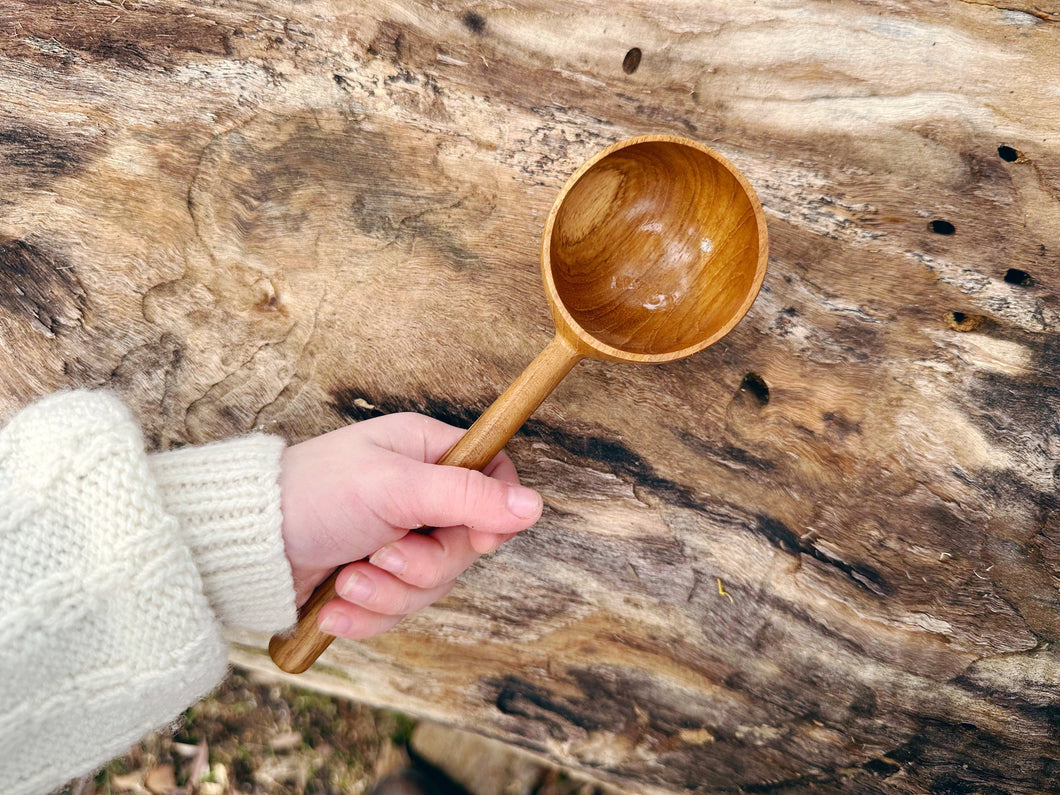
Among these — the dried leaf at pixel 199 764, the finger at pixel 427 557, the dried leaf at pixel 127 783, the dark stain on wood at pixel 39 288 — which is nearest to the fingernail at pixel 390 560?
the finger at pixel 427 557

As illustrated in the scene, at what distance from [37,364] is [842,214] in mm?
Answer: 1702

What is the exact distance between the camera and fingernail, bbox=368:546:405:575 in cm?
142

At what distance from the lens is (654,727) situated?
1792 millimetres

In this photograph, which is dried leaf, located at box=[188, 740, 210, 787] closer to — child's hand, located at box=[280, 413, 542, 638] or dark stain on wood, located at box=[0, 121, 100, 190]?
child's hand, located at box=[280, 413, 542, 638]

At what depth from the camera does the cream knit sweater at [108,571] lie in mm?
1232

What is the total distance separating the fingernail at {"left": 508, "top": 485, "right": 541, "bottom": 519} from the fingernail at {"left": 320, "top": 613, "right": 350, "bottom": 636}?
42 centimetres

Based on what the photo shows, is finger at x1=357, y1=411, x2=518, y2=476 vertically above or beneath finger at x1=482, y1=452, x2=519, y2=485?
above

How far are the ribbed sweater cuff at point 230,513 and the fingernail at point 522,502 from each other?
44 cm

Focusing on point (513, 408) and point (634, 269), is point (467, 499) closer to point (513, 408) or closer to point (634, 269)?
point (513, 408)

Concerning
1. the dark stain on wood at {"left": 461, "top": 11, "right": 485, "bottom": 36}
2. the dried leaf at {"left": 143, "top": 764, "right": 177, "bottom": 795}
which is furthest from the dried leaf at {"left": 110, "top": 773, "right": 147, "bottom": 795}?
the dark stain on wood at {"left": 461, "top": 11, "right": 485, "bottom": 36}

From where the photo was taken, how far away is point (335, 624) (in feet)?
4.71

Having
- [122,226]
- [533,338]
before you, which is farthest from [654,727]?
[122,226]

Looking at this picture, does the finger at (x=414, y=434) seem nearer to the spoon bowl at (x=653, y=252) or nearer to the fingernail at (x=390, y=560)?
the fingernail at (x=390, y=560)

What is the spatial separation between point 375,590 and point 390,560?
0.07 m
